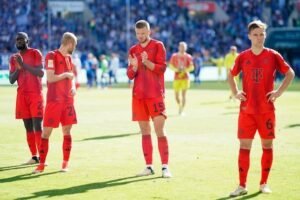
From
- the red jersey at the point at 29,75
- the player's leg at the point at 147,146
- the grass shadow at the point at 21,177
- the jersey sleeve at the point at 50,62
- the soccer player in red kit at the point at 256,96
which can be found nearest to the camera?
the soccer player in red kit at the point at 256,96

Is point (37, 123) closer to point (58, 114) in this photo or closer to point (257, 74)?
point (58, 114)

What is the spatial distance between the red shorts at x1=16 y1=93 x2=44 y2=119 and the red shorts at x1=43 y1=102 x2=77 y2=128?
931 mm

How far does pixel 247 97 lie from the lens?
31.1 feet

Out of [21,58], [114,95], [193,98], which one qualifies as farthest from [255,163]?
[114,95]

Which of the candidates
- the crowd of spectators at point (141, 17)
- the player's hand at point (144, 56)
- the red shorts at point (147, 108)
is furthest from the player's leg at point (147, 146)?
the crowd of spectators at point (141, 17)

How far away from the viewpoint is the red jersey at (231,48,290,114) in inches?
370

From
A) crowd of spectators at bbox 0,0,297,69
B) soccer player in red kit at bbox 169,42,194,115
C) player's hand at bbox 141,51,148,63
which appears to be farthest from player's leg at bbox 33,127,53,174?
crowd of spectators at bbox 0,0,297,69

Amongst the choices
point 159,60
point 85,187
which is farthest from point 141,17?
point 85,187

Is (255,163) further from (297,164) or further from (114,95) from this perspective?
(114,95)

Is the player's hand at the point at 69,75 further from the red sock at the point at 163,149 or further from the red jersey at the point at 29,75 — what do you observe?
the red sock at the point at 163,149

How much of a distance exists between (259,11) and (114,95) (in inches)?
1098

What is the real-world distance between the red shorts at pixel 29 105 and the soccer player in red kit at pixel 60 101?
0.91 m

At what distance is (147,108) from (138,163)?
4.59ft

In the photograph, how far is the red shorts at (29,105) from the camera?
1247 cm
